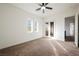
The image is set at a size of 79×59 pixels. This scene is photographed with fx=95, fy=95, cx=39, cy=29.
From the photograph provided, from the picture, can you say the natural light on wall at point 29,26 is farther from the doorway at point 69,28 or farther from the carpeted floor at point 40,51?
the doorway at point 69,28

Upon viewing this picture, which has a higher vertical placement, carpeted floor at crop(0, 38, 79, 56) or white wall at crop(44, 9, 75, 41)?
white wall at crop(44, 9, 75, 41)

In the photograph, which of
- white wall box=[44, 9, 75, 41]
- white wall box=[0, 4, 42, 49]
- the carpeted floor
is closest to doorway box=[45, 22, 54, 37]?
white wall box=[44, 9, 75, 41]

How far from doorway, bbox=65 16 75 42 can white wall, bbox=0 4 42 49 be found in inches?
103

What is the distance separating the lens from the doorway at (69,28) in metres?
5.86

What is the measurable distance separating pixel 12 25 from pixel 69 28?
3.57 meters

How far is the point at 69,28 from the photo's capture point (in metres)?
6.13

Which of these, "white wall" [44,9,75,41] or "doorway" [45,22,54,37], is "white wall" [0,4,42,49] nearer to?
"white wall" [44,9,75,41]

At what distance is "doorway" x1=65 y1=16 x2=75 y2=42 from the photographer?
5.86 metres

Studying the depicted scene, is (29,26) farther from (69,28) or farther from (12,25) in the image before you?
(69,28)

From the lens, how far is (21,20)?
18.8ft

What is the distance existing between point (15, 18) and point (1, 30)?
1.21 m

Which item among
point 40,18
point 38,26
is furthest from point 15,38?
point 40,18

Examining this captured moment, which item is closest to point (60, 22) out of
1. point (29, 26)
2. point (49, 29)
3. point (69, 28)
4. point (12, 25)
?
point (69, 28)

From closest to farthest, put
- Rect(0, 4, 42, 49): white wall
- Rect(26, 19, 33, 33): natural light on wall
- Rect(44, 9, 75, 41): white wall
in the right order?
Rect(0, 4, 42, 49): white wall, Rect(44, 9, 75, 41): white wall, Rect(26, 19, 33, 33): natural light on wall
